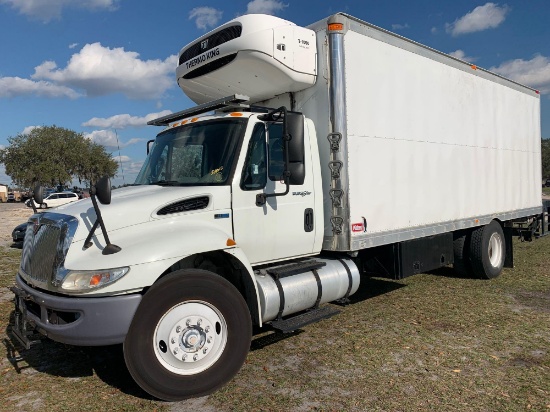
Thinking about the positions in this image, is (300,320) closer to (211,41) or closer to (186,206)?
(186,206)

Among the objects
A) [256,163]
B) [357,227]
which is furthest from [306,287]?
[256,163]

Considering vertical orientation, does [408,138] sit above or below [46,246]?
above

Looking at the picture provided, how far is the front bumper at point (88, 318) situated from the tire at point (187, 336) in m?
0.10

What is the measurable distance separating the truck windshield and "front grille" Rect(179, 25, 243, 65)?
110 cm

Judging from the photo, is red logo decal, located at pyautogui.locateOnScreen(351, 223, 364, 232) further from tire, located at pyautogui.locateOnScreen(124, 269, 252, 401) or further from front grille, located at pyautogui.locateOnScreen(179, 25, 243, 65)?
front grille, located at pyautogui.locateOnScreen(179, 25, 243, 65)

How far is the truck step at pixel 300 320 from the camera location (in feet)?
15.3

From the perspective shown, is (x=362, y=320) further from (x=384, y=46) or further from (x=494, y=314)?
(x=384, y=46)

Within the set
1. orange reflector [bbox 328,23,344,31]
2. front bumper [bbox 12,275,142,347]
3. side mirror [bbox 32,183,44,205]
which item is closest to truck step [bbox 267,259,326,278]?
front bumper [bbox 12,275,142,347]

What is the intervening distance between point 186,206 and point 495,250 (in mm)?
6695

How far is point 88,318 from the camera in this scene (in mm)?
3543

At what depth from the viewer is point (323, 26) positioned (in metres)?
5.34

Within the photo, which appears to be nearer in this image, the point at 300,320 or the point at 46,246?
the point at 46,246

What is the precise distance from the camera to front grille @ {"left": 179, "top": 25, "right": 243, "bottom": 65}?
17.0 feet

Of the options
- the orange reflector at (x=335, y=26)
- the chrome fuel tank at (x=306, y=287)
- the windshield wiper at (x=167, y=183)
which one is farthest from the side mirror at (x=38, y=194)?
the orange reflector at (x=335, y=26)
